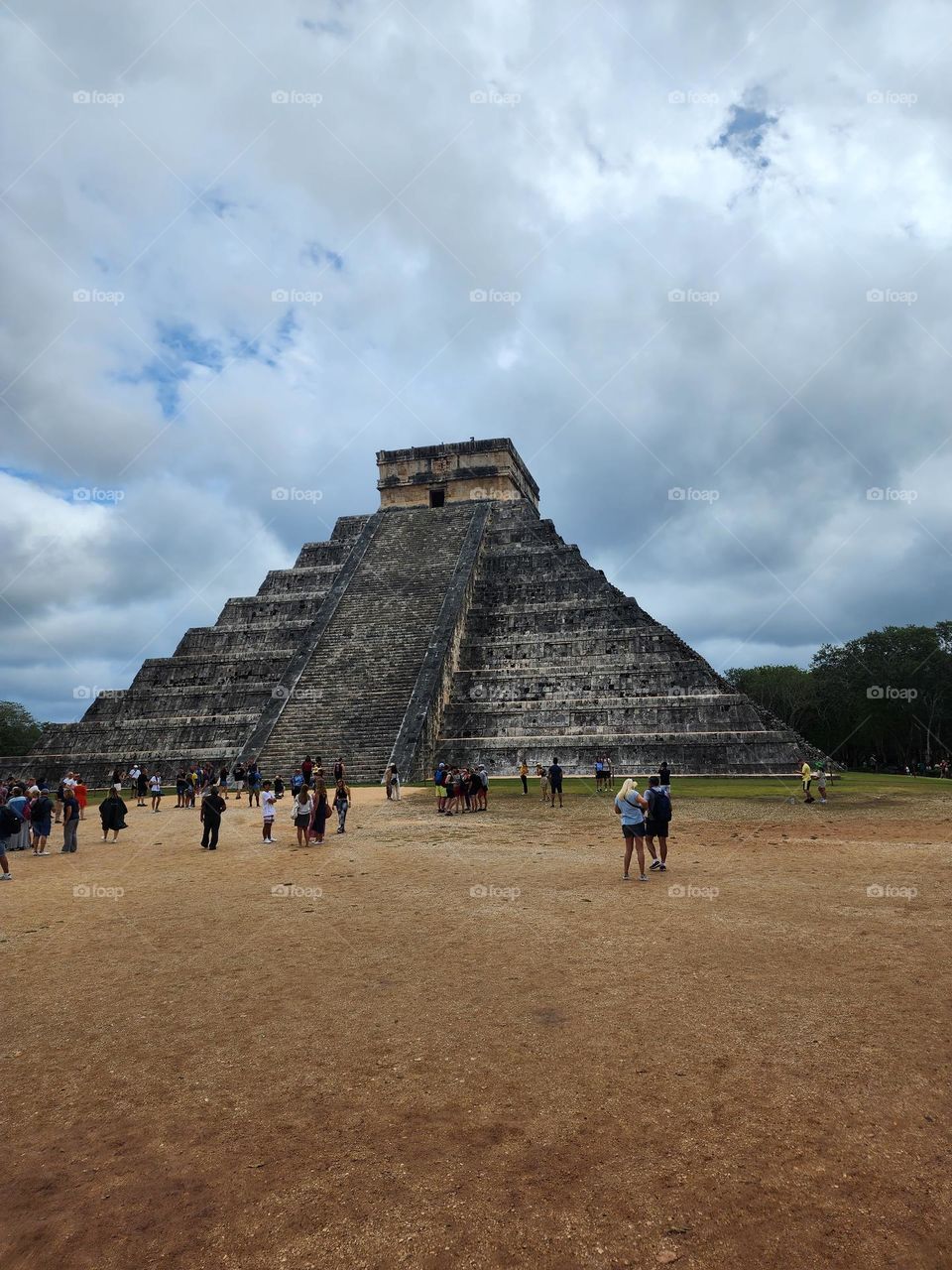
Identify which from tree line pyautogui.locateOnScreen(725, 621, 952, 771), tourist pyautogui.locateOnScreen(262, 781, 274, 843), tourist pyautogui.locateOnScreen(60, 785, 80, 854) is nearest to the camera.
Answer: tourist pyautogui.locateOnScreen(60, 785, 80, 854)

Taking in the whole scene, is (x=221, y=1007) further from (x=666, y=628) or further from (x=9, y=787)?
(x=666, y=628)

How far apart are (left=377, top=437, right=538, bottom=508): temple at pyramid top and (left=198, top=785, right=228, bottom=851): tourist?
84.8 ft

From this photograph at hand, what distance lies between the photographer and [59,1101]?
4.15 metres

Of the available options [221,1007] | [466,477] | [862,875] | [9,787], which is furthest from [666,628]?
[221,1007]

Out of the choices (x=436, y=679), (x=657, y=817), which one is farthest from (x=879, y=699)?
(x=657, y=817)

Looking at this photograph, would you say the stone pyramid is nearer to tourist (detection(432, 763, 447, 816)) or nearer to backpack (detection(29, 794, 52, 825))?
tourist (detection(432, 763, 447, 816))

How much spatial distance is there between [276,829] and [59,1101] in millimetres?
11149

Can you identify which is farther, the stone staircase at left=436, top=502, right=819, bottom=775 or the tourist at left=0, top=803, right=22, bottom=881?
the stone staircase at left=436, top=502, right=819, bottom=775

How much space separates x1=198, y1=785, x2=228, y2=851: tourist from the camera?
1240cm

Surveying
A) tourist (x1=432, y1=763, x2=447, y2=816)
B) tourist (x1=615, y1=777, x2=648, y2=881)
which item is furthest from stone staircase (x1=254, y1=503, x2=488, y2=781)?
tourist (x1=615, y1=777, x2=648, y2=881)

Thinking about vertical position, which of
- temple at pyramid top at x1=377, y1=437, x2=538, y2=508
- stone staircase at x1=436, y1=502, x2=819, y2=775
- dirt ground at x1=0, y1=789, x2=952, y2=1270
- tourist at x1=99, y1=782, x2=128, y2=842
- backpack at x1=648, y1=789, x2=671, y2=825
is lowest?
dirt ground at x1=0, y1=789, x2=952, y2=1270

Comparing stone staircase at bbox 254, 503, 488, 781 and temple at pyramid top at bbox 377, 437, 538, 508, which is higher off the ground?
temple at pyramid top at bbox 377, 437, 538, 508

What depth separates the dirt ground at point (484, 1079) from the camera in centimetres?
306

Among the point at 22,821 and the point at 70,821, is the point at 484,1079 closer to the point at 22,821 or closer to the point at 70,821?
the point at 70,821
